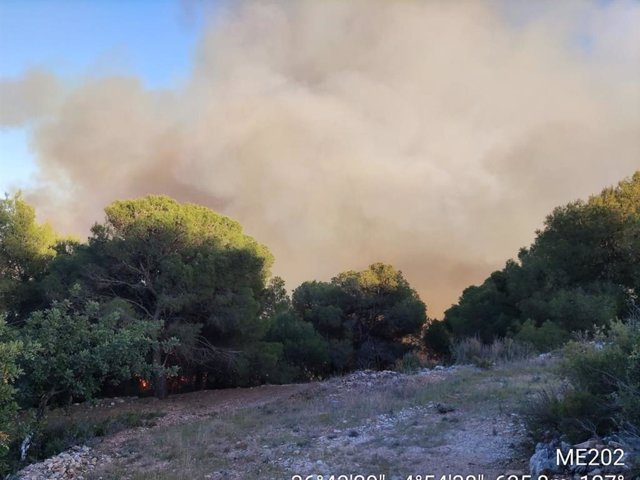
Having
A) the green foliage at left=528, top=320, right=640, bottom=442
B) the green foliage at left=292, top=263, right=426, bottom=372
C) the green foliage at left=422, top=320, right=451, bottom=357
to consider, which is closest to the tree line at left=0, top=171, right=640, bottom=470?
the green foliage at left=292, top=263, right=426, bottom=372

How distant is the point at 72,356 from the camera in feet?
34.2

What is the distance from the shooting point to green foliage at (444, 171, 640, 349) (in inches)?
817

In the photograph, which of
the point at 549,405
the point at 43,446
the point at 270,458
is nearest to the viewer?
the point at 549,405

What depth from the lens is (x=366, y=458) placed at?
8461 mm

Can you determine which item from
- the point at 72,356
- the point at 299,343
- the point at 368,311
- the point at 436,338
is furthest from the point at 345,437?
the point at 436,338

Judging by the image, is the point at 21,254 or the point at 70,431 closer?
the point at 70,431

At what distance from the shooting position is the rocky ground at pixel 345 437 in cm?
819

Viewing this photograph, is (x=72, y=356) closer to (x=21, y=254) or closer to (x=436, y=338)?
(x=21, y=254)

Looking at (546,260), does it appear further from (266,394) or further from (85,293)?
(85,293)

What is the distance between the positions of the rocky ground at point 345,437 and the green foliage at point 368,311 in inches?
508

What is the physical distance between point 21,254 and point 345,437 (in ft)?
56.7

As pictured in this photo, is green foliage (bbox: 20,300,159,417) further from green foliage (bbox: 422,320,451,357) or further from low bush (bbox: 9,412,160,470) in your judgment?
green foliage (bbox: 422,320,451,357)

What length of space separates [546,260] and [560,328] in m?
4.29

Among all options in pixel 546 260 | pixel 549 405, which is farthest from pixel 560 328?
pixel 549 405
